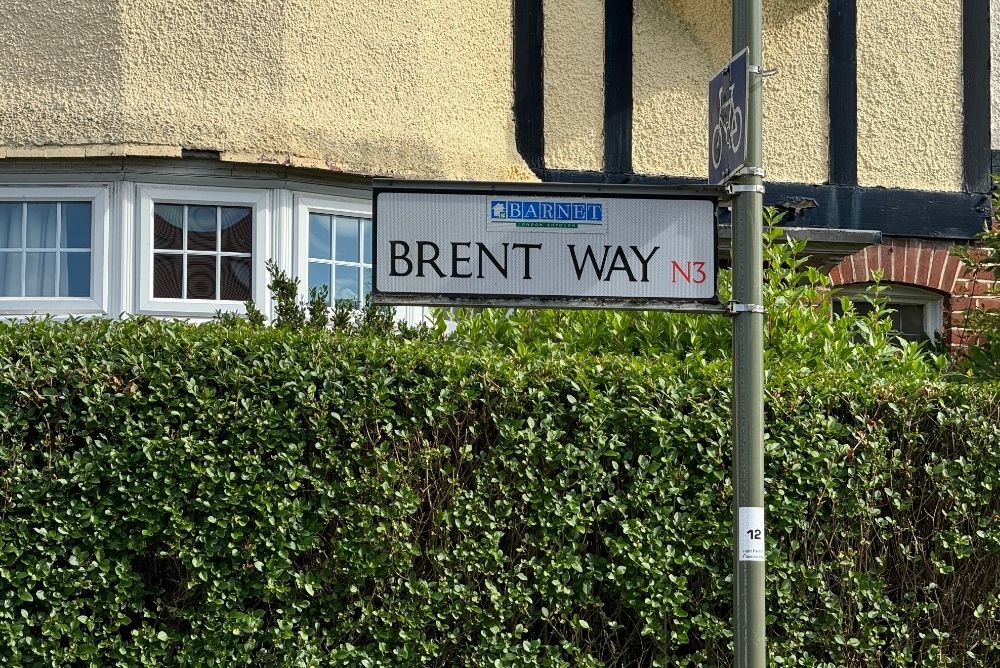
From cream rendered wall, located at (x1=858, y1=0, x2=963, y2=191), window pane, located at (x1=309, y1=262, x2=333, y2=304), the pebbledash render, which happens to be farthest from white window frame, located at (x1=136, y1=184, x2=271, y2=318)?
cream rendered wall, located at (x1=858, y1=0, x2=963, y2=191)

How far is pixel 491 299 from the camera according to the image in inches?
144

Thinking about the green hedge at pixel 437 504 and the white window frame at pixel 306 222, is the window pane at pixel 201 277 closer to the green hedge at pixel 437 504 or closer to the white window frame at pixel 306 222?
the white window frame at pixel 306 222

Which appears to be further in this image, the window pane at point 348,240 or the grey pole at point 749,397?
the window pane at point 348,240

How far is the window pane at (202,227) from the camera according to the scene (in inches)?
283

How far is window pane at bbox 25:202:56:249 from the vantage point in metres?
7.13

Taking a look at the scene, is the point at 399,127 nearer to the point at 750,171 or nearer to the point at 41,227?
the point at 41,227

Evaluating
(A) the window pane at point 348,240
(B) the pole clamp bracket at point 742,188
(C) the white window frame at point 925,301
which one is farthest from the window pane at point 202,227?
(C) the white window frame at point 925,301

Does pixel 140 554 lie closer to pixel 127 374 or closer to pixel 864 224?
pixel 127 374

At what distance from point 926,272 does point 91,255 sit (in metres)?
5.80

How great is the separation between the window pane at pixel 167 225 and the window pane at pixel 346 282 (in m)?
0.95

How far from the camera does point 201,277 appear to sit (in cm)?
719

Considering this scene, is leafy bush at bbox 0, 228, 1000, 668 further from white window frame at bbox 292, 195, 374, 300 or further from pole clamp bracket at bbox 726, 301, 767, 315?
white window frame at bbox 292, 195, 374, 300

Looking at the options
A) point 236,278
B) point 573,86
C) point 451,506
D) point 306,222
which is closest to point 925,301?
point 573,86

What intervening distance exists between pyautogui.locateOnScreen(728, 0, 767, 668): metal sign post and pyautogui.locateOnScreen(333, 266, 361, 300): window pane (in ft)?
14.1
